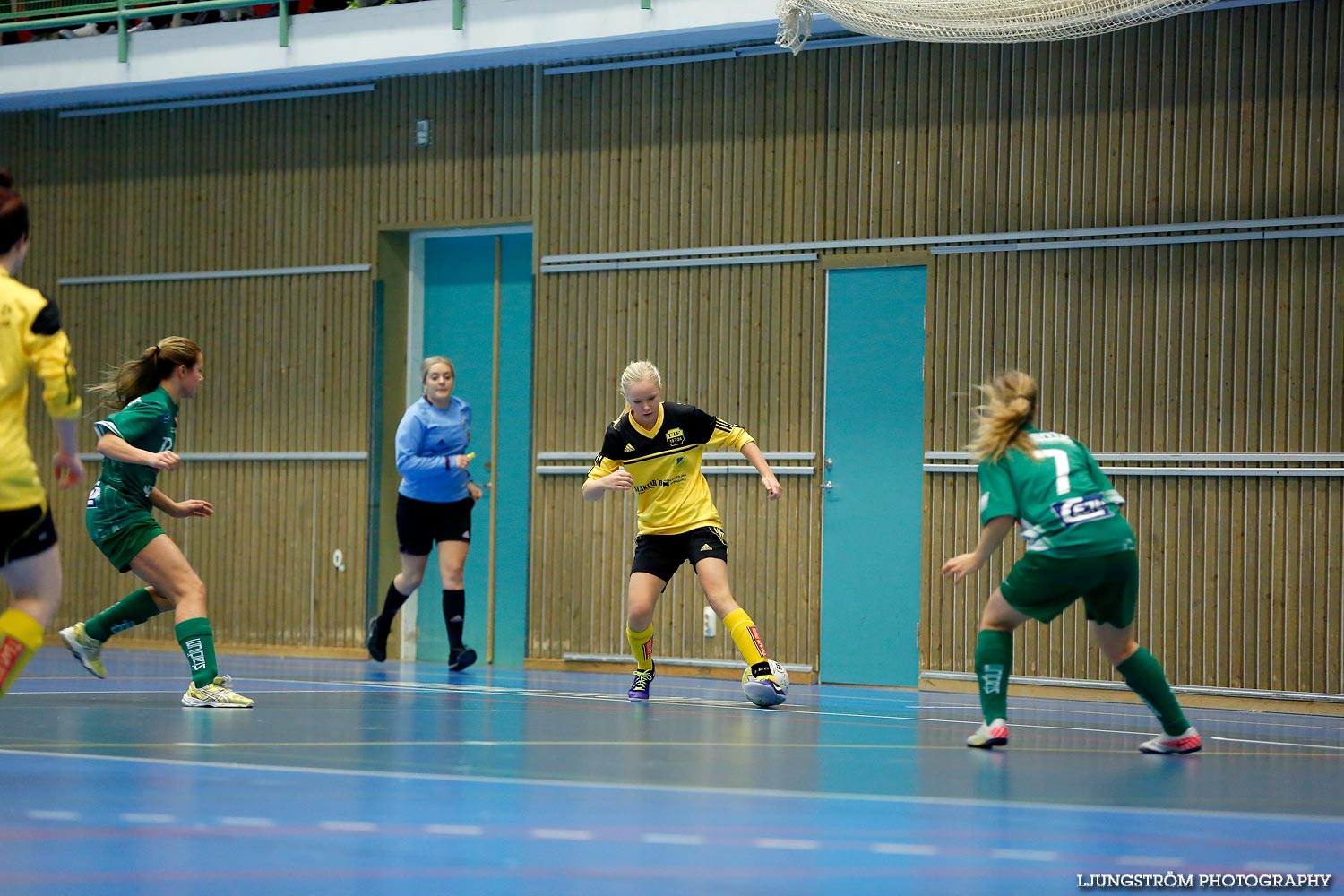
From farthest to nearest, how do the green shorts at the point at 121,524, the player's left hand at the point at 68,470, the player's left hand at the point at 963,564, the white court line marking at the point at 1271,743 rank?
the green shorts at the point at 121,524 < the white court line marking at the point at 1271,743 < the player's left hand at the point at 963,564 < the player's left hand at the point at 68,470

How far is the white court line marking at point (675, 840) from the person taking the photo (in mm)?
3977

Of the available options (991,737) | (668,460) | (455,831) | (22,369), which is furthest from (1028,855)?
(668,460)

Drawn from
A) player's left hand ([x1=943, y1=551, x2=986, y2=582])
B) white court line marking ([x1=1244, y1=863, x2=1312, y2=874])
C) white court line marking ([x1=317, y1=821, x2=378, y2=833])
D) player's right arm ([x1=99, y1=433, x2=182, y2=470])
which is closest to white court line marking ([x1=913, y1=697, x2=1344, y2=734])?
player's left hand ([x1=943, y1=551, x2=986, y2=582])

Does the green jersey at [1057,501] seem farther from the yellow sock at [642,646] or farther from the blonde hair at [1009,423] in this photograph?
the yellow sock at [642,646]

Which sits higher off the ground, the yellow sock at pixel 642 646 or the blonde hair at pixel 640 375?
the blonde hair at pixel 640 375

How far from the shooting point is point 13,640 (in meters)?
4.64

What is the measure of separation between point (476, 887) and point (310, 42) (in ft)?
35.4

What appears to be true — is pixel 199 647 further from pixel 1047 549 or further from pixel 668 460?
pixel 1047 549

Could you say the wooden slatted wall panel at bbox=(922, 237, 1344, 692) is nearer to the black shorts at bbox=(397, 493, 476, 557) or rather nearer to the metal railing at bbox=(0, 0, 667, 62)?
the black shorts at bbox=(397, 493, 476, 557)

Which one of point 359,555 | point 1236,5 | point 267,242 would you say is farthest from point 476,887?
point 267,242

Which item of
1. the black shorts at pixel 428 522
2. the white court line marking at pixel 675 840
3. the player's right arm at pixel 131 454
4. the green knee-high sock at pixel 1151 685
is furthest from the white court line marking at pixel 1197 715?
the white court line marking at pixel 675 840

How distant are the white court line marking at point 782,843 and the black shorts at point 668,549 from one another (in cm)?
462

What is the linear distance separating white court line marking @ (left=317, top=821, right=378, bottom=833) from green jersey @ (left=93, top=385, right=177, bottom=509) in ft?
12.4

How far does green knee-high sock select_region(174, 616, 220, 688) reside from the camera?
24.6ft
